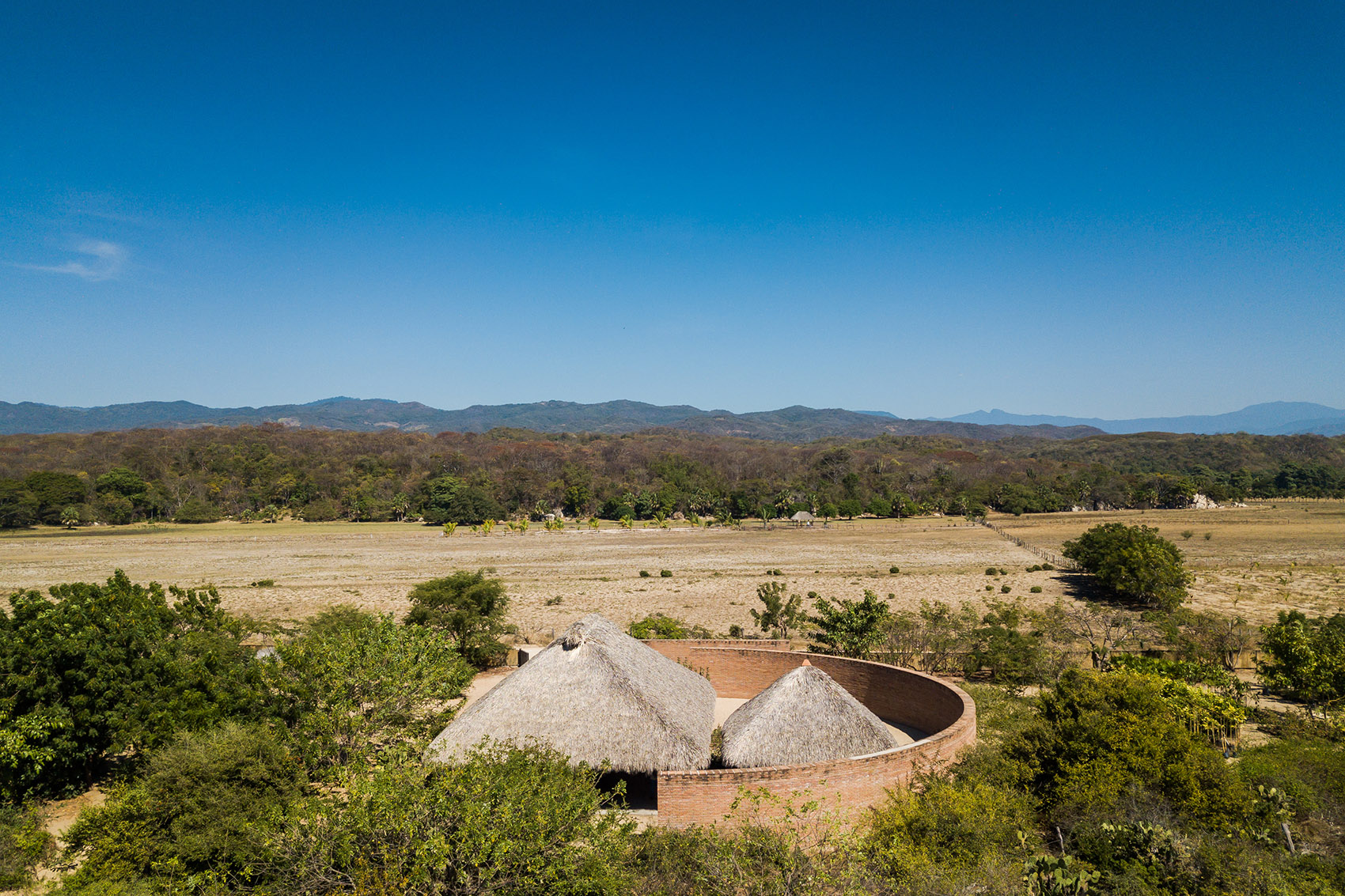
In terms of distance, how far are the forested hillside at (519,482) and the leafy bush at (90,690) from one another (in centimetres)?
7076

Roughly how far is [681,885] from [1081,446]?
18618 centimetres

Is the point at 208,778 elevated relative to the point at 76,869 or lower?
elevated

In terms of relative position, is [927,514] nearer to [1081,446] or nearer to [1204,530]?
[1204,530]

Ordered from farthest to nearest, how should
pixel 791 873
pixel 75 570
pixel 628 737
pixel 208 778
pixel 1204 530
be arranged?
pixel 1204 530
pixel 75 570
pixel 628 737
pixel 208 778
pixel 791 873

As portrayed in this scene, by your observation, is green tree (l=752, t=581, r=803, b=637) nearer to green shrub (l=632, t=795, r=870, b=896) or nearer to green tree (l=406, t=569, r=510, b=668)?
green tree (l=406, t=569, r=510, b=668)

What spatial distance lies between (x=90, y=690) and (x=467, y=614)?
10.5m

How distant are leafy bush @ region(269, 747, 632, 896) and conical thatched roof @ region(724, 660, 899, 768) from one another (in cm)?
447

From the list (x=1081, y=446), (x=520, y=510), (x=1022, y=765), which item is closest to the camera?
(x=1022, y=765)

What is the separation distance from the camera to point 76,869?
32.7ft

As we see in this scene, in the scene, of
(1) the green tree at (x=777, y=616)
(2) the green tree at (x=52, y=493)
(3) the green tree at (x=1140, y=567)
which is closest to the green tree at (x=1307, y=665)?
Answer: (3) the green tree at (x=1140, y=567)

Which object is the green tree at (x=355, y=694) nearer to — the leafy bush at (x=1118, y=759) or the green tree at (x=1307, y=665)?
the leafy bush at (x=1118, y=759)

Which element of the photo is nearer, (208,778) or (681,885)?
(681,885)

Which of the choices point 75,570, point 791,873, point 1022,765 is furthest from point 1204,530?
point 75,570

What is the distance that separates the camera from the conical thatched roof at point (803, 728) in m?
12.5
